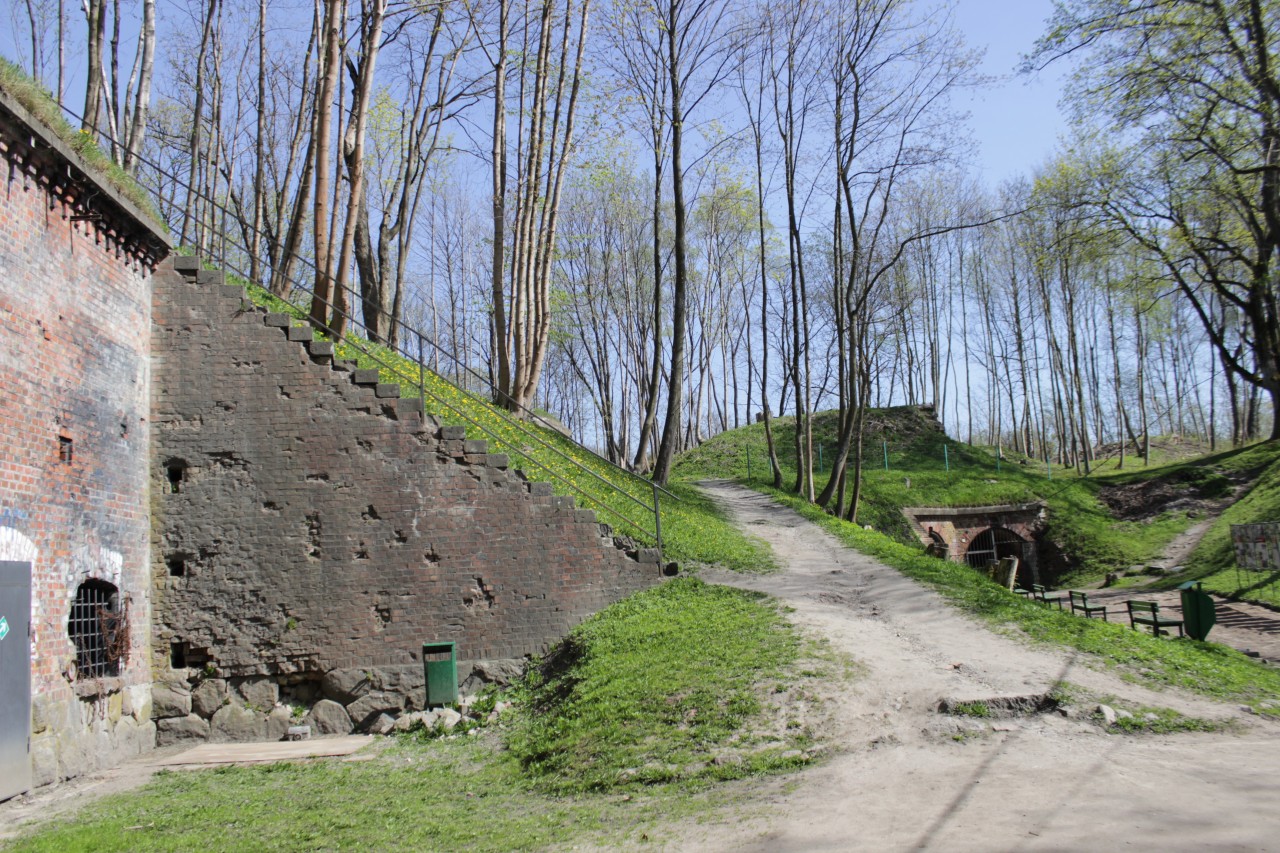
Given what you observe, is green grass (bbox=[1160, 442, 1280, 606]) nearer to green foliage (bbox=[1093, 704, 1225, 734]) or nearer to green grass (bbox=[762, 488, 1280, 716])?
green grass (bbox=[762, 488, 1280, 716])

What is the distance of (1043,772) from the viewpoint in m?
6.16

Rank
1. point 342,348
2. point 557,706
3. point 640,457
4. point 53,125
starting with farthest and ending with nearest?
point 640,457, point 342,348, point 557,706, point 53,125

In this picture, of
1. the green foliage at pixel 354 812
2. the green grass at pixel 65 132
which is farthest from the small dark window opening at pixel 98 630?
the green grass at pixel 65 132

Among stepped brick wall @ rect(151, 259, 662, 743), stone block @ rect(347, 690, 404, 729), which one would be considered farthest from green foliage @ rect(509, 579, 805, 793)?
stone block @ rect(347, 690, 404, 729)

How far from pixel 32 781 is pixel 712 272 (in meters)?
36.2

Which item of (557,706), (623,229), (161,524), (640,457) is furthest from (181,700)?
(623,229)

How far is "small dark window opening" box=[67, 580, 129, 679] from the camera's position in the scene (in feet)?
30.6

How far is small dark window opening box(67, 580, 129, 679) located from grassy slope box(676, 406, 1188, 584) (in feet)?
76.2

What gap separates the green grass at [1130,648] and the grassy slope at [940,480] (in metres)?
16.9

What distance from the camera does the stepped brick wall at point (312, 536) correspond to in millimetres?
11000

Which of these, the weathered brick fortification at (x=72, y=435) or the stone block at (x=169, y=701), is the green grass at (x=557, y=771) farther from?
the stone block at (x=169, y=701)

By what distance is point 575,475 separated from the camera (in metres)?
16.3

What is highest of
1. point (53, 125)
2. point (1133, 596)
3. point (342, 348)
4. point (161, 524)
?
point (53, 125)

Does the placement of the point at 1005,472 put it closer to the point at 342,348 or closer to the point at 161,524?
the point at 342,348
